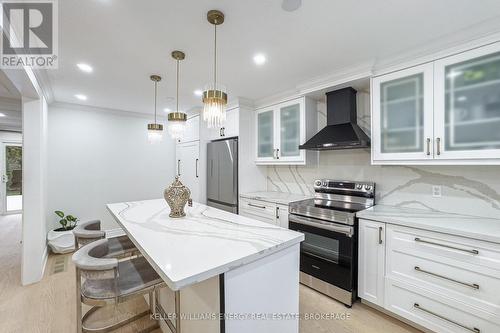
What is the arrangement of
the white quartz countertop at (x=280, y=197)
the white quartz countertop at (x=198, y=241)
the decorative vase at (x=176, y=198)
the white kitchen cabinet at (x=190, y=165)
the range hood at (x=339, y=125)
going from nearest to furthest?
the white quartz countertop at (x=198, y=241), the decorative vase at (x=176, y=198), the range hood at (x=339, y=125), the white quartz countertop at (x=280, y=197), the white kitchen cabinet at (x=190, y=165)

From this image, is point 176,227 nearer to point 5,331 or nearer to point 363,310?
point 5,331

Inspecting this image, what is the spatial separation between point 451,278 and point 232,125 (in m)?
3.05

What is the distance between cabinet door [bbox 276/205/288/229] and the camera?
274cm

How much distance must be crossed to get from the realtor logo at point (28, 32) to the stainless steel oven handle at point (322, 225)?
2.72 meters

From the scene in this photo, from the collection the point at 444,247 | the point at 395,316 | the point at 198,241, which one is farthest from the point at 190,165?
the point at 444,247

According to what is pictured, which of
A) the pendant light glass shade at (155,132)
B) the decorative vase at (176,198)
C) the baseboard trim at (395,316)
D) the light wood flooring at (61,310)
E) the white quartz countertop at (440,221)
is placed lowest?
the light wood flooring at (61,310)

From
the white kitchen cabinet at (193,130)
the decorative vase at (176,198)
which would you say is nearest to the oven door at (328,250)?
the decorative vase at (176,198)

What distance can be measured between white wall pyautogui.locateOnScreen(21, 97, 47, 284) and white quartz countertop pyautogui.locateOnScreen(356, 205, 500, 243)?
3700 mm

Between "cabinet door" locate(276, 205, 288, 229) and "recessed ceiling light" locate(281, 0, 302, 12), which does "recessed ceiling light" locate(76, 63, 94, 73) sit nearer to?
"recessed ceiling light" locate(281, 0, 302, 12)

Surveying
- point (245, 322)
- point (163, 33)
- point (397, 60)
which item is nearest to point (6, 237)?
point (163, 33)

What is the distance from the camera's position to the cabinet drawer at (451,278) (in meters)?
1.50

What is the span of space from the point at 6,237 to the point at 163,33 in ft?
17.5

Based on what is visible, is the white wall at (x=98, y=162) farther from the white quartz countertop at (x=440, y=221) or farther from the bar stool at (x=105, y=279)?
the white quartz countertop at (x=440, y=221)

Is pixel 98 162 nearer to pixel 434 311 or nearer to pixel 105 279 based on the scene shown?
pixel 105 279
